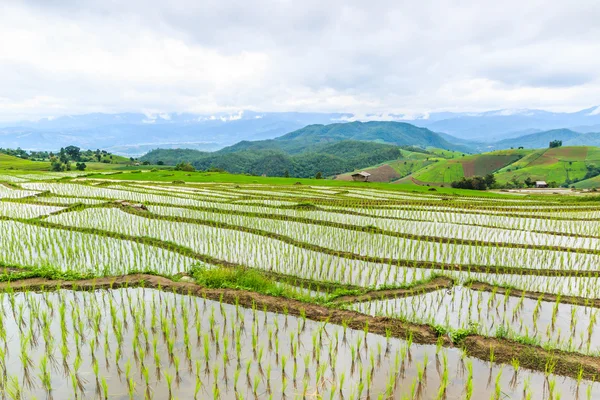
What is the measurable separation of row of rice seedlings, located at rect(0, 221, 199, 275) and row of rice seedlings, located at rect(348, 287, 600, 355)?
4.69 metres

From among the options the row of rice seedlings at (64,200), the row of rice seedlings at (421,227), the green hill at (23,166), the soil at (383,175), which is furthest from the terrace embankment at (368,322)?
the soil at (383,175)

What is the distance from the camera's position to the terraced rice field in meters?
3.67

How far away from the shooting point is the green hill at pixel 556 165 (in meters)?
83.6

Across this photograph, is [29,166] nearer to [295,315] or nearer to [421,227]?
[421,227]

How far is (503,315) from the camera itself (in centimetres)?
530

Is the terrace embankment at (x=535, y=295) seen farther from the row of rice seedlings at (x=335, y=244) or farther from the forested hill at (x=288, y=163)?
the forested hill at (x=288, y=163)

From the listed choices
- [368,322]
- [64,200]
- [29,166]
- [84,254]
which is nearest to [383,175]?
[29,166]

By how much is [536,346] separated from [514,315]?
1.00 m

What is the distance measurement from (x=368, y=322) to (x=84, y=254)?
714 cm

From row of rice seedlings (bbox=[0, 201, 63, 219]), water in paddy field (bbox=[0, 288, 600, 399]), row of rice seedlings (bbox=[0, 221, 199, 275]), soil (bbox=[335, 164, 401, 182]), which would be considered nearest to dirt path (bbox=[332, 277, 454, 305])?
water in paddy field (bbox=[0, 288, 600, 399])

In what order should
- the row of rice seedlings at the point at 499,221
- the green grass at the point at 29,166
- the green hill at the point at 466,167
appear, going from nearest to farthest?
the row of rice seedlings at the point at 499,221, the green grass at the point at 29,166, the green hill at the point at 466,167

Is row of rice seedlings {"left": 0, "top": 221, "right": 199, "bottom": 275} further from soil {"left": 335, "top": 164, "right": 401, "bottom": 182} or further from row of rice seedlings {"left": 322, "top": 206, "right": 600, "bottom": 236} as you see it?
soil {"left": 335, "top": 164, "right": 401, "bottom": 182}

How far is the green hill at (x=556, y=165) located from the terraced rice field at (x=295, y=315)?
91.1 metres

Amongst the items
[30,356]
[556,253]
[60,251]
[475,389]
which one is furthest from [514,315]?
[60,251]
